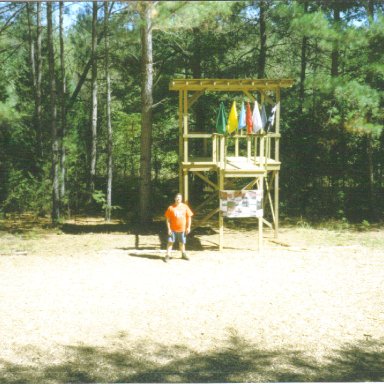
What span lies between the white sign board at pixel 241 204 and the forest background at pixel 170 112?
187 inches

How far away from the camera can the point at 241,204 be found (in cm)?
1213

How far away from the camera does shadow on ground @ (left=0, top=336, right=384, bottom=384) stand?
231 inches

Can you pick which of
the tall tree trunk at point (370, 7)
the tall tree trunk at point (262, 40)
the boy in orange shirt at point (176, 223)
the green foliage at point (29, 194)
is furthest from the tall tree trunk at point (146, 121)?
the tall tree trunk at point (370, 7)

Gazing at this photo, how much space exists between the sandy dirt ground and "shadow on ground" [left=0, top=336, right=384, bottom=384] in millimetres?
13

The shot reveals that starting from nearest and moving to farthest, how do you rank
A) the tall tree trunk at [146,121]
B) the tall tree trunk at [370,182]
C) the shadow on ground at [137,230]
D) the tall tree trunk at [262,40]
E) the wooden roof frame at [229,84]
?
1. the wooden roof frame at [229,84]
2. the shadow on ground at [137,230]
3. the tall tree trunk at [146,121]
4. the tall tree trunk at [370,182]
5. the tall tree trunk at [262,40]

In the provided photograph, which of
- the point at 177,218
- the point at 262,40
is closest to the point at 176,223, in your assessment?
the point at 177,218

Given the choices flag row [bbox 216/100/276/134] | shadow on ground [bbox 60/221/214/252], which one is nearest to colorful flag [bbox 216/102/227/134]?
flag row [bbox 216/100/276/134]

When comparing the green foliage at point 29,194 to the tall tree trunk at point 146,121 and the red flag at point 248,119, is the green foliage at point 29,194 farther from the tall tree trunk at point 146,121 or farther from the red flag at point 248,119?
the red flag at point 248,119

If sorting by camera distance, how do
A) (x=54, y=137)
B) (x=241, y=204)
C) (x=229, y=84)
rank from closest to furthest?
1. (x=241, y=204)
2. (x=229, y=84)
3. (x=54, y=137)

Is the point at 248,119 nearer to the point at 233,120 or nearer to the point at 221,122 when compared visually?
the point at 233,120

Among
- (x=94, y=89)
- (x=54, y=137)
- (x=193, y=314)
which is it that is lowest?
(x=193, y=314)

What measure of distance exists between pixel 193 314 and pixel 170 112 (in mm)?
14113

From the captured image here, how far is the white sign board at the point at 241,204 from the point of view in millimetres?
12070

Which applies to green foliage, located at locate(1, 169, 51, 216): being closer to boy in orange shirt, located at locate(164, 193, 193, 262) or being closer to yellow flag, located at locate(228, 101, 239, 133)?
boy in orange shirt, located at locate(164, 193, 193, 262)
